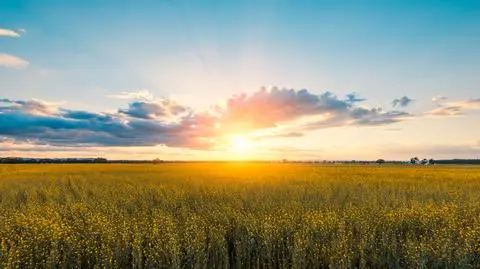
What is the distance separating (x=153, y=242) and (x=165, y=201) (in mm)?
5691

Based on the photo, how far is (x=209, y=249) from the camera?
315 inches

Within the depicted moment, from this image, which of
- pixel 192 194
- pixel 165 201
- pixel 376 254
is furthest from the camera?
pixel 192 194

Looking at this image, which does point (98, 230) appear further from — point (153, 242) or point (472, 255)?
point (472, 255)

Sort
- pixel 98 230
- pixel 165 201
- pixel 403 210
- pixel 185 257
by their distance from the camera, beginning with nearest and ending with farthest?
pixel 185 257
pixel 98 230
pixel 403 210
pixel 165 201

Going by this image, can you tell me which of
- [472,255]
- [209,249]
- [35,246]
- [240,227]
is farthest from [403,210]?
[35,246]

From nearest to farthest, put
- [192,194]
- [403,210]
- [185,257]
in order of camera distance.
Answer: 1. [185,257]
2. [403,210]
3. [192,194]

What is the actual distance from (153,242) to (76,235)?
212 centimetres

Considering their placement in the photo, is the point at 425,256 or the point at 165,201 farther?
the point at 165,201

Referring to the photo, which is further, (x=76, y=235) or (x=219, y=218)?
(x=219, y=218)

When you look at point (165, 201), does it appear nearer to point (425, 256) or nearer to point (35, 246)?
point (35, 246)

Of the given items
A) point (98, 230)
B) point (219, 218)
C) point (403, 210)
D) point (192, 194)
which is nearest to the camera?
point (98, 230)

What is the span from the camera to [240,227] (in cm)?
924

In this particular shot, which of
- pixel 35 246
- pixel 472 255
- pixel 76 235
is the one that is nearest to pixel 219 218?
pixel 76 235

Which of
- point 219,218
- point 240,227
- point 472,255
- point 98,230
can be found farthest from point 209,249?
point 472,255
